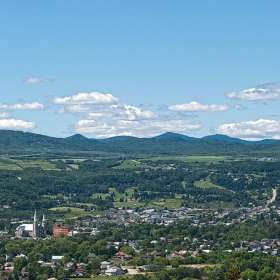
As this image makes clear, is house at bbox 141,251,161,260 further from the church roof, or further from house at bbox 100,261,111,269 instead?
the church roof

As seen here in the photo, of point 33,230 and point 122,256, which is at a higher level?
point 33,230

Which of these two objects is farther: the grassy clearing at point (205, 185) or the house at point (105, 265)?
the grassy clearing at point (205, 185)

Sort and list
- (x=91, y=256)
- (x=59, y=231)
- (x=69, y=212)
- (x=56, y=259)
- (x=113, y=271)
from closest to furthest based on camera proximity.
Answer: (x=113, y=271), (x=56, y=259), (x=91, y=256), (x=59, y=231), (x=69, y=212)

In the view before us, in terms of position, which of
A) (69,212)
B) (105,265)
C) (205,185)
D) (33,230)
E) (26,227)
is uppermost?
(205,185)

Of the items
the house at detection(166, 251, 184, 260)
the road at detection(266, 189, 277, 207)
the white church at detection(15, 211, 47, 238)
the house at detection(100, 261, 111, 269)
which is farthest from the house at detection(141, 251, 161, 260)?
the road at detection(266, 189, 277, 207)

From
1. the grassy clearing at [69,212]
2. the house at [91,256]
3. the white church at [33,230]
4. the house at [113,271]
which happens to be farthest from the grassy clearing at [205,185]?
the house at [113,271]

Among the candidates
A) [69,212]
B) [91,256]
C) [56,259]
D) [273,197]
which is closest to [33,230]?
[91,256]

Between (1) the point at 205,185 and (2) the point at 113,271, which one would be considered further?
(1) the point at 205,185

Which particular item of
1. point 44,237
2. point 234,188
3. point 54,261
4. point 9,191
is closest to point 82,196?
point 9,191

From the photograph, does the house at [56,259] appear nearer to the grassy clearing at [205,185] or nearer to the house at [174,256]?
the house at [174,256]

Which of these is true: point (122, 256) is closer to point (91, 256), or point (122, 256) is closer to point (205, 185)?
point (91, 256)

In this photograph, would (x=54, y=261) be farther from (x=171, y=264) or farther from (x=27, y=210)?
(x=27, y=210)
